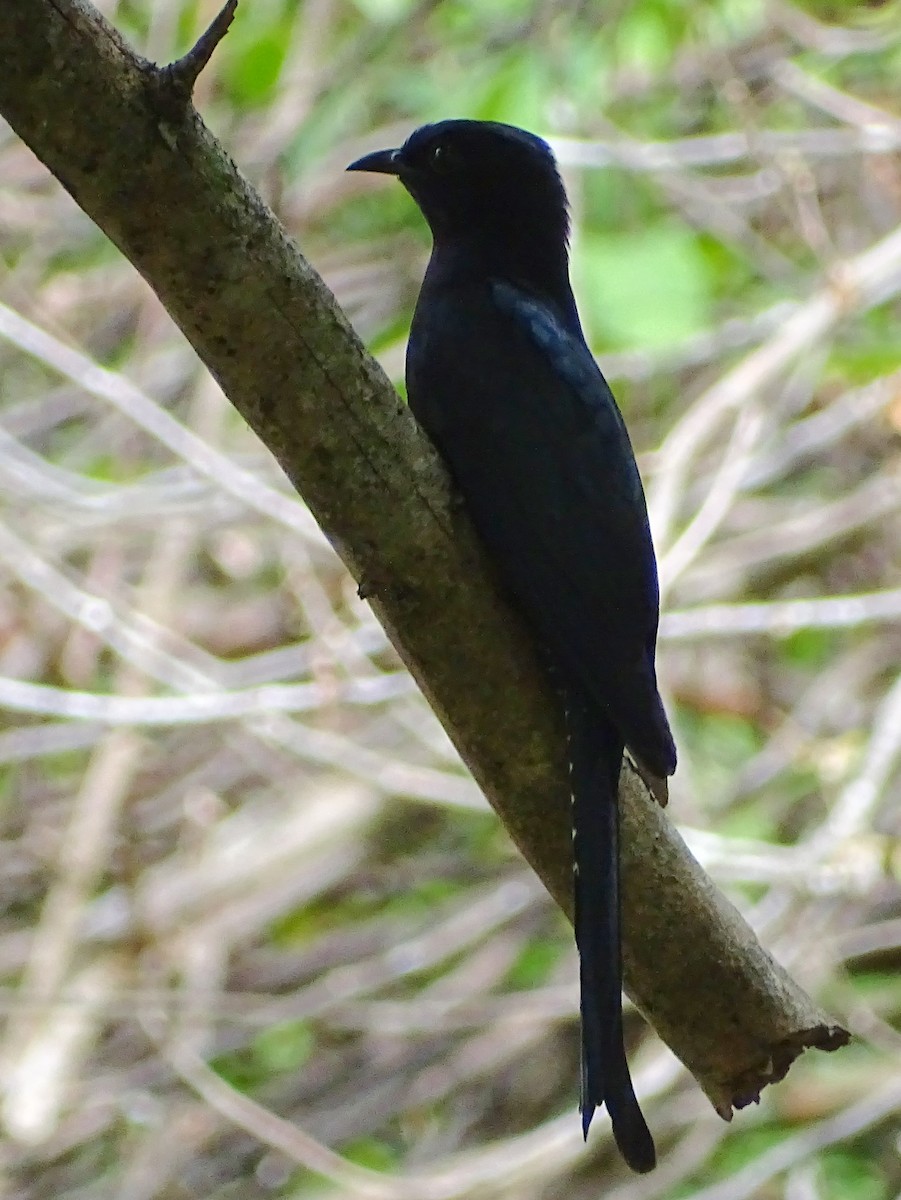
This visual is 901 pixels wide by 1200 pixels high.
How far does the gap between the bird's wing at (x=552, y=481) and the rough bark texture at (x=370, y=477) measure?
0.06 meters

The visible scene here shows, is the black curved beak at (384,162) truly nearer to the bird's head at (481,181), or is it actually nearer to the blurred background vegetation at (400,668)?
the bird's head at (481,181)

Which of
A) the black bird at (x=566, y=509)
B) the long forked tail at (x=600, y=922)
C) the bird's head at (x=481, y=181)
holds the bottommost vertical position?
the long forked tail at (x=600, y=922)

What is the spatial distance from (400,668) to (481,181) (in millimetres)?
1732

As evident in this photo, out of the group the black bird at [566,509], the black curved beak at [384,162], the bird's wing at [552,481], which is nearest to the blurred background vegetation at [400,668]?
the black curved beak at [384,162]

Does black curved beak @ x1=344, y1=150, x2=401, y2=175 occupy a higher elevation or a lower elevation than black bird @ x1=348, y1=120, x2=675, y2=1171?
higher

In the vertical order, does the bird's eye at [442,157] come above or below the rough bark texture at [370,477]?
above

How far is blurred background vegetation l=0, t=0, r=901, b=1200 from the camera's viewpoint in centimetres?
331

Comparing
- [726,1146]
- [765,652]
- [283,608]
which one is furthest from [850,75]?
[726,1146]

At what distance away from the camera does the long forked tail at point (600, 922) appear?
1548mm

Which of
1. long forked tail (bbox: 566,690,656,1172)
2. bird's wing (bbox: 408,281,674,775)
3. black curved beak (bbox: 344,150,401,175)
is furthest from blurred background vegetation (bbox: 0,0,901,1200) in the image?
long forked tail (bbox: 566,690,656,1172)

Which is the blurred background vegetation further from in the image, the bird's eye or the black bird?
the black bird

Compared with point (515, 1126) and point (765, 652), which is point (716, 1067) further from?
point (765, 652)

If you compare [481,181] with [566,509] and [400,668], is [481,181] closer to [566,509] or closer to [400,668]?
[566,509]

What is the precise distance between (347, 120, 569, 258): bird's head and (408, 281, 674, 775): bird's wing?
0.23 metres
